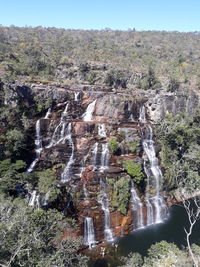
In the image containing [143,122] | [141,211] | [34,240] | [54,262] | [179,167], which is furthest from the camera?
[143,122]

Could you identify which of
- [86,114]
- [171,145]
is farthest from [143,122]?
[86,114]

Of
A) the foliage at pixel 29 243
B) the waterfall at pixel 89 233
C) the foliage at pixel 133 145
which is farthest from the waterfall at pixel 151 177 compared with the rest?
the foliage at pixel 29 243

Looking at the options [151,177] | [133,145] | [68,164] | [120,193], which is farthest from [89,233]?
[133,145]

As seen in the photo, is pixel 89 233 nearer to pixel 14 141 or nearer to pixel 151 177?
pixel 151 177

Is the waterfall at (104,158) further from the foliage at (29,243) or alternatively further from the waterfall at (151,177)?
the foliage at (29,243)

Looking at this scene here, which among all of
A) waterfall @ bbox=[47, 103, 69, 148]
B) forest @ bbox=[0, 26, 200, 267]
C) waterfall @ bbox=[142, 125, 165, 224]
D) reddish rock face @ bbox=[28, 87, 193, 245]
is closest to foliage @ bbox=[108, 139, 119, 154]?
reddish rock face @ bbox=[28, 87, 193, 245]

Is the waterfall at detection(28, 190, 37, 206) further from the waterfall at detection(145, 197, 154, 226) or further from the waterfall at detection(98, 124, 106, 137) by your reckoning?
the waterfall at detection(145, 197, 154, 226)

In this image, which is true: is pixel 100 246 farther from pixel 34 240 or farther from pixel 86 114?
pixel 86 114
